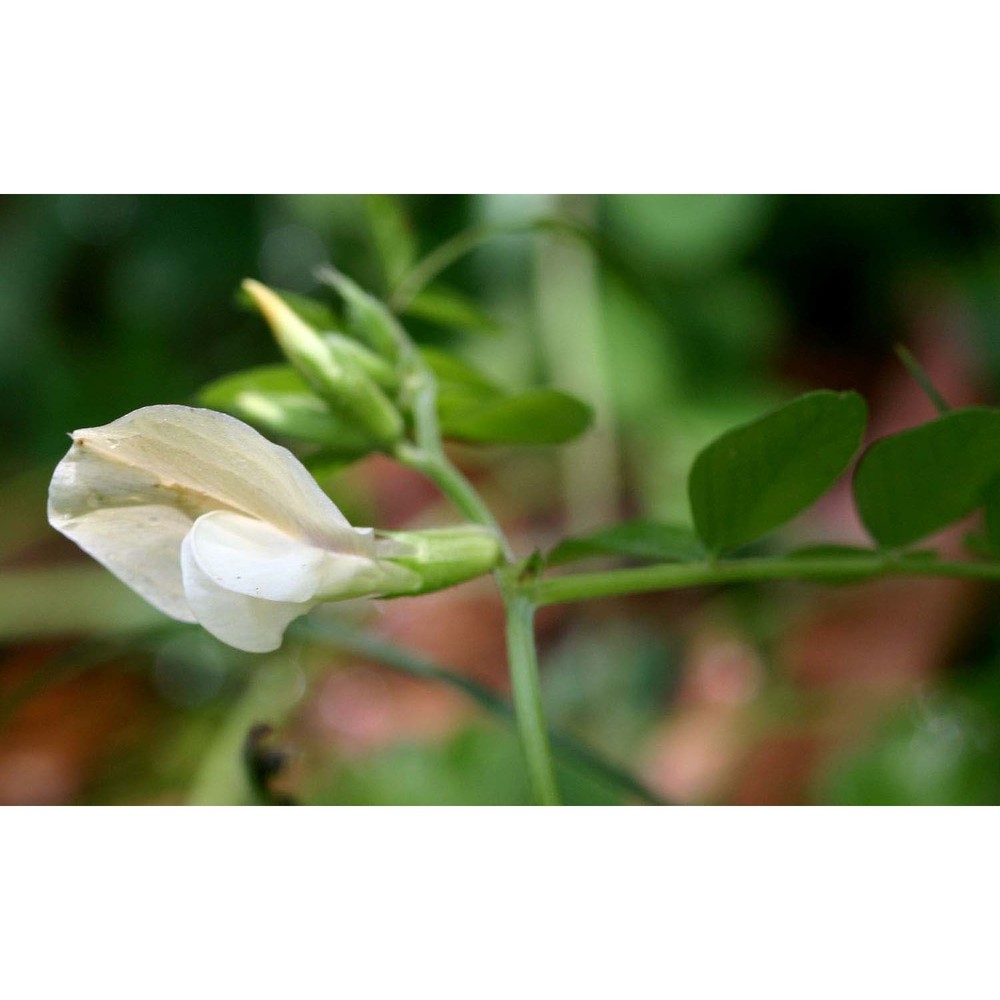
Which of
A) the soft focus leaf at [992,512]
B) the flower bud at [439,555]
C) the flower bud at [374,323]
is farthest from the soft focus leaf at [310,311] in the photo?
the soft focus leaf at [992,512]

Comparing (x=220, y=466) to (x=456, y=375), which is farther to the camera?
(x=456, y=375)

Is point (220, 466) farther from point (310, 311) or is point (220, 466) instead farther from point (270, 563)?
point (310, 311)

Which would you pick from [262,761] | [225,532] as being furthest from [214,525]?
[262,761]

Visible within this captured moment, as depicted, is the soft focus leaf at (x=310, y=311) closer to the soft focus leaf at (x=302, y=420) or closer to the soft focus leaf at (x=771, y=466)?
the soft focus leaf at (x=302, y=420)

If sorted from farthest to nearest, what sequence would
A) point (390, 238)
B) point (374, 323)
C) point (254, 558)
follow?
point (390, 238), point (374, 323), point (254, 558)

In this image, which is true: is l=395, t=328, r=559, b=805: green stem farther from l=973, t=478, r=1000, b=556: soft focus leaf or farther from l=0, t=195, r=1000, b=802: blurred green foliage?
l=0, t=195, r=1000, b=802: blurred green foliage

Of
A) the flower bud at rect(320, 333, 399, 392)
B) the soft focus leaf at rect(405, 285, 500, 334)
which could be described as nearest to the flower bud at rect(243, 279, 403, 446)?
the flower bud at rect(320, 333, 399, 392)
